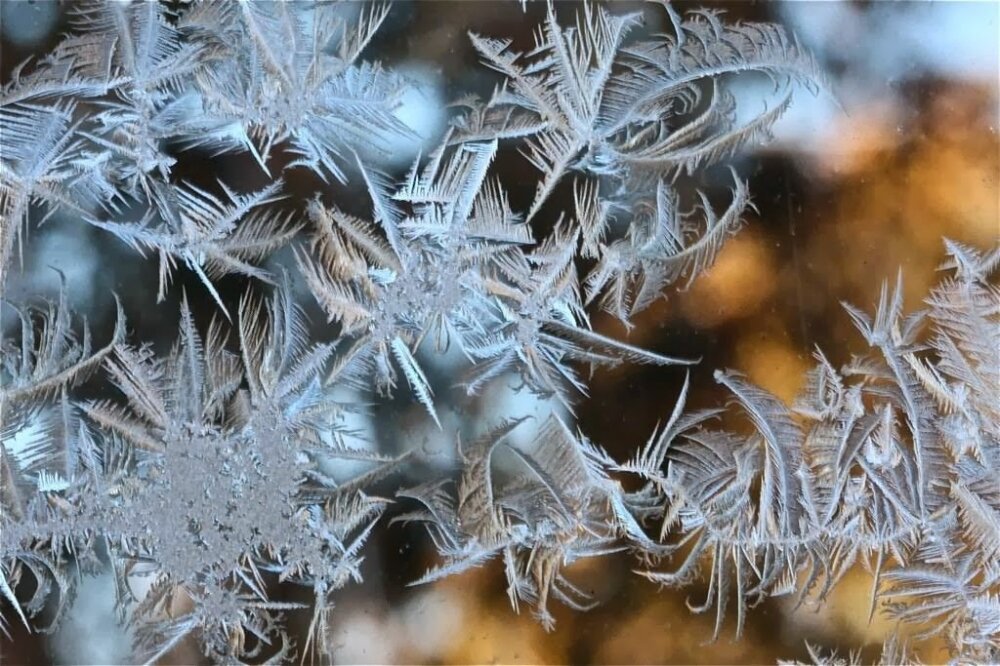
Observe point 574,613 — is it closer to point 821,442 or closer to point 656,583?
point 656,583

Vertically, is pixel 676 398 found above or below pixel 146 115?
below

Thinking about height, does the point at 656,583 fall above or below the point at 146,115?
below

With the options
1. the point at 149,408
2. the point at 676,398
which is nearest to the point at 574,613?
the point at 676,398

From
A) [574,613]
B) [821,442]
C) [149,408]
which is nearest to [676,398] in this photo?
[821,442]

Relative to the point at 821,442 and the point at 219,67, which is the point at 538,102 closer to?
the point at 219,67

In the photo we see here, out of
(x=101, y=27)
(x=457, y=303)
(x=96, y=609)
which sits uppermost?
(x=101, y=27)
